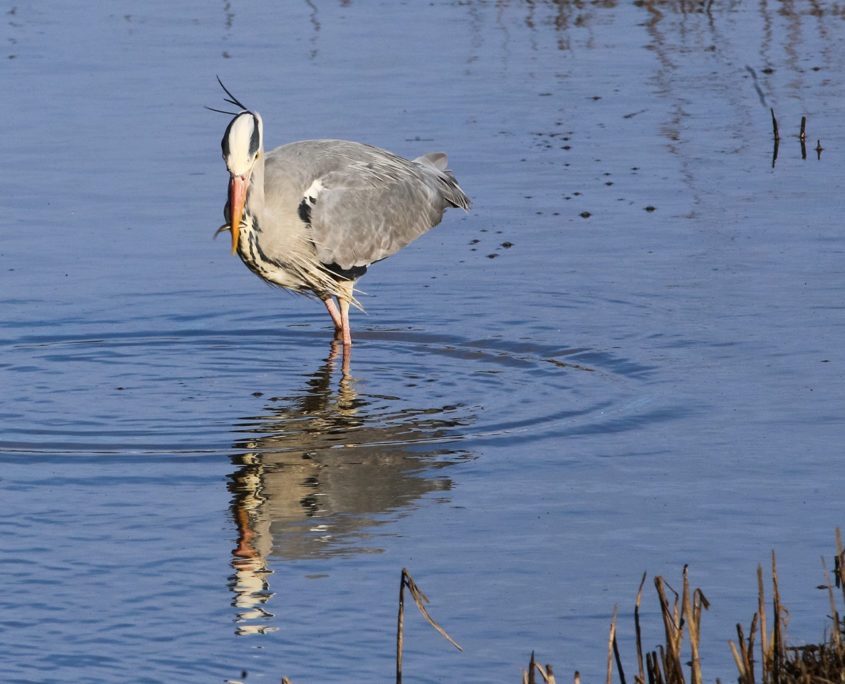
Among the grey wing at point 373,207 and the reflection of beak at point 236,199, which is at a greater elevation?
the reflection of beak at point 236,199

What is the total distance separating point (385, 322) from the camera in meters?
10.1

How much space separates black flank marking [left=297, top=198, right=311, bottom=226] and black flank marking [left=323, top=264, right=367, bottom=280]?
1.33ft

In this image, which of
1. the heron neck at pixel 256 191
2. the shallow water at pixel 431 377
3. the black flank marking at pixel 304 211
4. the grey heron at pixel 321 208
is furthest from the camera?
the black flank marking at pixel 304 211

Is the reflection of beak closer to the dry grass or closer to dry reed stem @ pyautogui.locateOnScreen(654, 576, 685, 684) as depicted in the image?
the dry grass

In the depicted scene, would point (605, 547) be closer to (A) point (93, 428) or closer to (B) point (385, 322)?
(A) point (93, 428)

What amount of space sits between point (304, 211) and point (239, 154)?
932mm

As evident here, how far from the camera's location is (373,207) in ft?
32.8

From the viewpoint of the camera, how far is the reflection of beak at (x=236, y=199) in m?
8.68

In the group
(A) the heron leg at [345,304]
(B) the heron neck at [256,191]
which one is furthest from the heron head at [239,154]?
(A) the heron leg at [345,304]

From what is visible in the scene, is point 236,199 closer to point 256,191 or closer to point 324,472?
point 256,191

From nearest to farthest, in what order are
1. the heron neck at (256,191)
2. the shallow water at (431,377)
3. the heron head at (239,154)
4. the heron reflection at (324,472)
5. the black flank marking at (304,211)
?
1. the shallow water at (431,377)
2. the heron reflection at (324,472)
3. the heron head at (239,154)
4. the heron neck at (256,191)
5. the black flank marking at (304,211)

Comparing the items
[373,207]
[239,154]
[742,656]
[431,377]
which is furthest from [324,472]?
[742,656]

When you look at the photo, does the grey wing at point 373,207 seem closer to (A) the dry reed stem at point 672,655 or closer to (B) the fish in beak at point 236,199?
(B) the fish in beak at point 236,199

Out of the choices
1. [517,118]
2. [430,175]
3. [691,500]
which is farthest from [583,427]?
[517,118]
